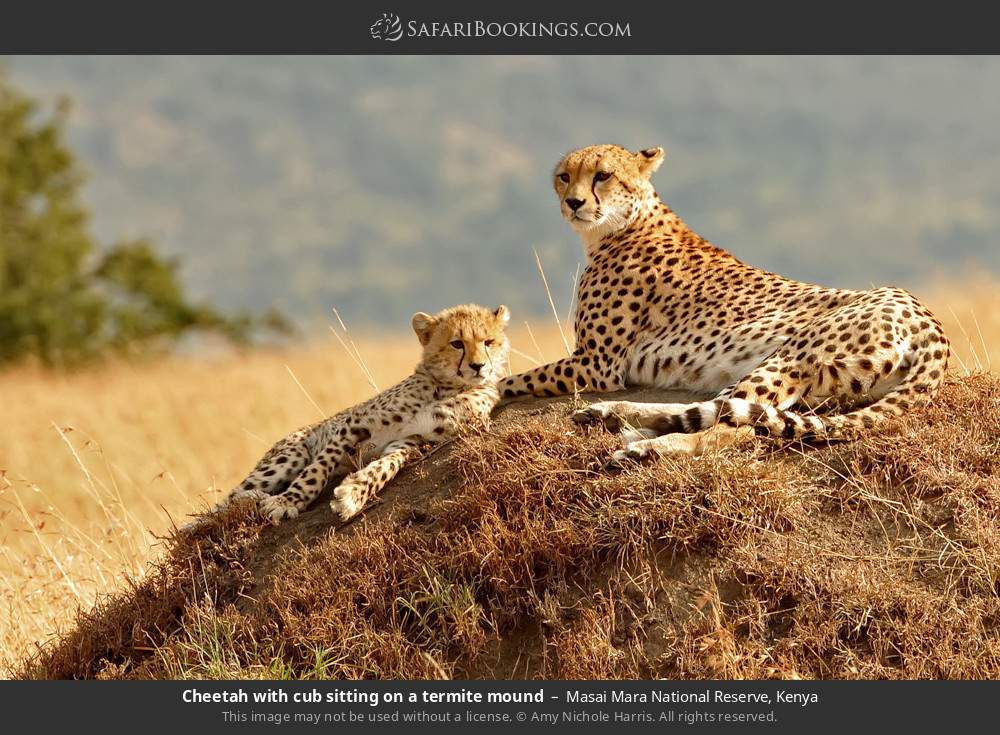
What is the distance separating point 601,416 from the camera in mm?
5508

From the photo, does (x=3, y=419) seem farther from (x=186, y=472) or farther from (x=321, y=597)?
(x=321, y=597)

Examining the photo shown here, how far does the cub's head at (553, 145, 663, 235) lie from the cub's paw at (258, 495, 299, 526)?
6.78 ft

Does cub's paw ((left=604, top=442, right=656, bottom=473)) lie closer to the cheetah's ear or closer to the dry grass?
the dry grass

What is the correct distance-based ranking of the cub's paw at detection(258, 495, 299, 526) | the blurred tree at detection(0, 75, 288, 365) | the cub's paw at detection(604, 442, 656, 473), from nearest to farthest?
the cub's paw at detection(604, 442, 656, 473) < the cub's paw at detection(258, 495, 299, 526) < the blurred tree at detection(0, 75, 288, 365)

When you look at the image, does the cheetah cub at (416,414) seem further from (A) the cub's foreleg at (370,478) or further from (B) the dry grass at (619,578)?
(B) the dry grass at (619,578)

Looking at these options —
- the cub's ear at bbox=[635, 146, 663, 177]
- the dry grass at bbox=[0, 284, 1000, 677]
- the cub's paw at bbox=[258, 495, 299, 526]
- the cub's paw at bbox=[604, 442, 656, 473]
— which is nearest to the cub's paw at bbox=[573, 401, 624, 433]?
the dry grass at bbox=[0, 284, 1000, 677]

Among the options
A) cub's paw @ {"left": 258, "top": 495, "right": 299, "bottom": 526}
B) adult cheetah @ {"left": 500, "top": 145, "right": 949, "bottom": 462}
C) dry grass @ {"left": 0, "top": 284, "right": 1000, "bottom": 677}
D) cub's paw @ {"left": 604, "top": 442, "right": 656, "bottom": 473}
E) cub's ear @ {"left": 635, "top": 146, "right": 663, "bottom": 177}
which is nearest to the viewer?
dry grass @ {"left": 0, "top": 284, "right": 1000, "bottom": 677}

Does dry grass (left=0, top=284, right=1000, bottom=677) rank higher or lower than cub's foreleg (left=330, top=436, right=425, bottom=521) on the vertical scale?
lower

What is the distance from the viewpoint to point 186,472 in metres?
12.7

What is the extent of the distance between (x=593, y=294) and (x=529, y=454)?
1.65m

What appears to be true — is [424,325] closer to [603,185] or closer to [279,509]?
[279,509]

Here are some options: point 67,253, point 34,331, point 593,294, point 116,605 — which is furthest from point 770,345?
point 67,253

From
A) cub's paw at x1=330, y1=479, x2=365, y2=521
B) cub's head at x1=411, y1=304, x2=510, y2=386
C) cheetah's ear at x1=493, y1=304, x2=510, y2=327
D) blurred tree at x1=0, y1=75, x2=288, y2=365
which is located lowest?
cub's paw at x1=330, y1=479, x2=365, y2=521

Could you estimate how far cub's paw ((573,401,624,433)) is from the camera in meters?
5.47
